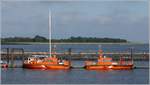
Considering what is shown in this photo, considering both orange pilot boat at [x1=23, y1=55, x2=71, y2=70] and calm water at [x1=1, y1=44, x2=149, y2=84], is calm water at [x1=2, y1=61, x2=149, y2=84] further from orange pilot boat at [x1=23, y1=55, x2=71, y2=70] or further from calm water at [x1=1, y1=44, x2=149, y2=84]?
orange pilot boat at [x1=23, y1=55, x2=71, y2=70]

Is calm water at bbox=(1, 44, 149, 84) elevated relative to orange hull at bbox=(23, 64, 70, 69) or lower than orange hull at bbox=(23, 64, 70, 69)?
lower

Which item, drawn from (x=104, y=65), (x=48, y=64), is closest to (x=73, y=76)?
(x=48, y=64)

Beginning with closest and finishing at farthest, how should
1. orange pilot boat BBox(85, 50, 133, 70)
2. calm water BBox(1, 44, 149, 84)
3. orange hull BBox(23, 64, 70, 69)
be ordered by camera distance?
calm water BBox(1, 44, 149, 84)
orange hull BBox(23, 64, 70, 69)
orange pilot boat BBox(85, 50, 133, 70)

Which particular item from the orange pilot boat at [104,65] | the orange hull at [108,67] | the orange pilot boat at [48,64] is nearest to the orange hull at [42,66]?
the orange pilot boat at [48,64]

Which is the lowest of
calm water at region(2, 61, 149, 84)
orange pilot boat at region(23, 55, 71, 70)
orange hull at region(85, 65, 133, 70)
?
calm water at region(2, 61, 149, 84)

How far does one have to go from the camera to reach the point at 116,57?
9256cm

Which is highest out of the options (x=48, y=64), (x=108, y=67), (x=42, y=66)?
(x=48, y=64)

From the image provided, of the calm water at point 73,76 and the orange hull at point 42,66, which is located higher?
the orange hull at point 42,66

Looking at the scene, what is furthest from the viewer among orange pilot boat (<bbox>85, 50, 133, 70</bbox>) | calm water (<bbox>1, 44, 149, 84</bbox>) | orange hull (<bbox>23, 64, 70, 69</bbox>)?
orange pilot boat (<bbox>85, 50, 133, 70</bbox>)

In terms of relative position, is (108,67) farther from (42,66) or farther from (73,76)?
(73,76)

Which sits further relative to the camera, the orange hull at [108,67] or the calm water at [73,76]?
the orange hull at [108,67]

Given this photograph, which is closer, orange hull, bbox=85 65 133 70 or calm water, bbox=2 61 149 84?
calm water, bbox=2 61 149 84

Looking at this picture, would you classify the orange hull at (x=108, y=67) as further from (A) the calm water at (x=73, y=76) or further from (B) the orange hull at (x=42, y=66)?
(B) the orange hull at (x=42, y=66)

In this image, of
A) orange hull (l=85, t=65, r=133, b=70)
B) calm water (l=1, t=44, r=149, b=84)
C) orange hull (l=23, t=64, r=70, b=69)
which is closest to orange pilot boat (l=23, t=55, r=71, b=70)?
orange hull (l=23, t=64, r=70, b=69)
